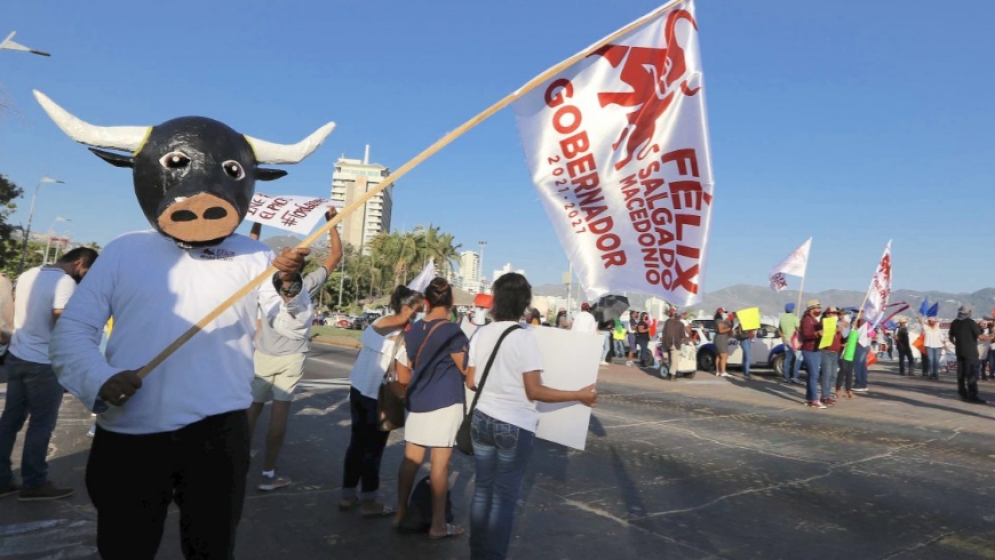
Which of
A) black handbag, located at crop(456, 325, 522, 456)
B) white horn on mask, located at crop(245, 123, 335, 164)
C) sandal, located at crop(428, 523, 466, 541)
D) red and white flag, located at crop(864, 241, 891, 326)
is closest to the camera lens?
white horn on mask, located at crop(245, 123, 335, 164)

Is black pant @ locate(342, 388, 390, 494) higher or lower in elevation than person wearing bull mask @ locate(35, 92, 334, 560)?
lower

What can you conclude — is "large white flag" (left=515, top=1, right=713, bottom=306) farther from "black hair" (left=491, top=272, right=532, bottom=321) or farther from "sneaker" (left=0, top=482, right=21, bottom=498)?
"sneaker" (left=0, top=482, right=21, bottom=498)

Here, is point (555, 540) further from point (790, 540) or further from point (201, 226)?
point (201, 226)

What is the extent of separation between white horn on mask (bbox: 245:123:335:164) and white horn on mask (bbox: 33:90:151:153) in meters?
0.43

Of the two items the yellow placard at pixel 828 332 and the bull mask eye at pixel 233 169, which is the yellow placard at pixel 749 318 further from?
the bull mask eye at pixel 233 169

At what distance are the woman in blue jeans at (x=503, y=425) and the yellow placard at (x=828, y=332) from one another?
8.80 meters

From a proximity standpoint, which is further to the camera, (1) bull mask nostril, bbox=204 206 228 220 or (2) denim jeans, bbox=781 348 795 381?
(2) denim jeans, bbox=781 348 795 381

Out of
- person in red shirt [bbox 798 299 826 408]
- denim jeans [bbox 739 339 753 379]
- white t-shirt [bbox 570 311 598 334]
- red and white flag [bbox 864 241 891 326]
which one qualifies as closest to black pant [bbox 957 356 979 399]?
red and white flag [bbox 864 241 891 326]

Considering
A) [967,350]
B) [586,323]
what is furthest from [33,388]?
[967,350]

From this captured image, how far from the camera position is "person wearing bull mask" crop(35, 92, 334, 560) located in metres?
2.20

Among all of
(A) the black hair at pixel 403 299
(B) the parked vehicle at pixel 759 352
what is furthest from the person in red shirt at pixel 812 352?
(A) the black hair at pixel 403 299

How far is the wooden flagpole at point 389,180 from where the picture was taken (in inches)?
88.0

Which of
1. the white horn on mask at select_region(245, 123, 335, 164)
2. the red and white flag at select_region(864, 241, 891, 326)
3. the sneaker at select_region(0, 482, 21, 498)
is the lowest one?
the sneaker at select_region(0, 482, 21, 498)

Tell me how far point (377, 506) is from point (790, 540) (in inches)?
115
